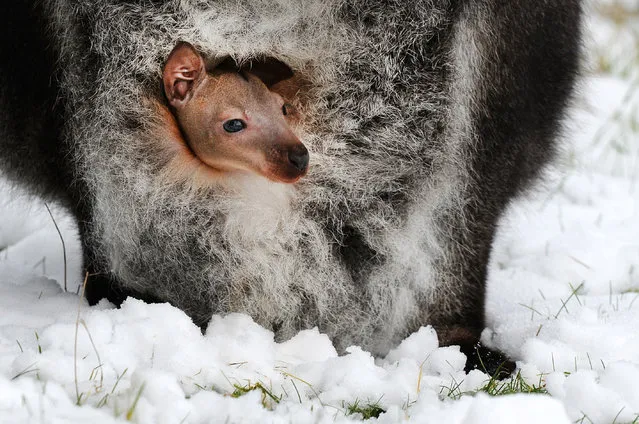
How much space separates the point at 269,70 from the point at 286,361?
2.64 feet

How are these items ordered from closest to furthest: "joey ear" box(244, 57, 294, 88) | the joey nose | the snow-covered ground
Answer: the snow-covered ground → the joey nose → "joey ear" box(244, 57, 294, 88)

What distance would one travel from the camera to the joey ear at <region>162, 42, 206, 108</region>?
273 cm

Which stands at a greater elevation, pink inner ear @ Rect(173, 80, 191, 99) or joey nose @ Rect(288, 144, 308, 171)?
pink inner ear @ Rect(173, 80, 191, 99)

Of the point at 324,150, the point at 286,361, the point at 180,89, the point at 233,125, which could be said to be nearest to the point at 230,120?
the point at 233,125

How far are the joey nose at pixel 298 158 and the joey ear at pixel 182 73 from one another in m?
0.31

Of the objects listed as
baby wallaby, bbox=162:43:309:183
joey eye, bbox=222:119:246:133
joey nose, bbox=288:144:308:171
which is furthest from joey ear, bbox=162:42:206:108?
joey nose, bbox=288:144:308:171

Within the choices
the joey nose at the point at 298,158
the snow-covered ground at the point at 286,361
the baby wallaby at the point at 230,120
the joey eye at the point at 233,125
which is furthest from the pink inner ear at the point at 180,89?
the snow-covered ground at the point at 286,361

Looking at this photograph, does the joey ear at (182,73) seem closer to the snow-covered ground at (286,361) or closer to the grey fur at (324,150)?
the grey fur at (324,150)

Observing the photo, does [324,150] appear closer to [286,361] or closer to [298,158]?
[298,158]

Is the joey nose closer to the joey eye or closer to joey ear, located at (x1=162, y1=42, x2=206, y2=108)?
the joey eye

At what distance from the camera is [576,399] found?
8.85 ft

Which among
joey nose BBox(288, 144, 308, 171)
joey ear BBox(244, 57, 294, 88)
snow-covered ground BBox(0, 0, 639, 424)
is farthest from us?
joey ear BBox(244, 57, 294, 88)

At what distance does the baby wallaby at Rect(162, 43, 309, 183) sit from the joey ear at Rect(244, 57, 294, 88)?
4 centimetres

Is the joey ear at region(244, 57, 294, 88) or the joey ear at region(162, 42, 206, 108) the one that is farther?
the joey ear at region(244, 57, 294, 88)
